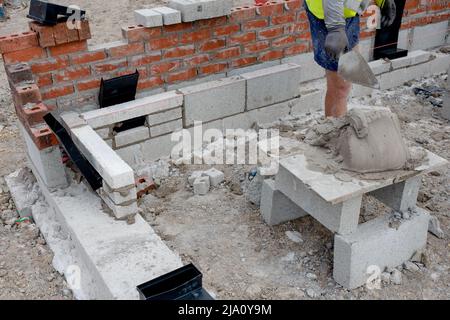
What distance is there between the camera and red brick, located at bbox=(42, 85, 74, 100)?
169 inches

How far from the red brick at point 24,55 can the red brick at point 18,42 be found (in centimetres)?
3

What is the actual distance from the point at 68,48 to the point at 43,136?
0.91 m

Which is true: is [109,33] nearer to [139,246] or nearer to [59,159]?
[59,159]

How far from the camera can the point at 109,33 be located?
29.8ft

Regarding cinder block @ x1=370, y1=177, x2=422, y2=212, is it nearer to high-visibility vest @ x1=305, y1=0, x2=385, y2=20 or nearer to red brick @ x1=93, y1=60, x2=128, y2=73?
high-visibility vest @ x1=305, y1=0, x2=385, y2=20

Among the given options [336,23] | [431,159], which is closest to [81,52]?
[336,23]

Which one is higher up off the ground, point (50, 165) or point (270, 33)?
point (270, 33)

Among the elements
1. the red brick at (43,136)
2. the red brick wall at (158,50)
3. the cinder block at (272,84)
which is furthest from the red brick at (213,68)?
the red brick at (43,136)

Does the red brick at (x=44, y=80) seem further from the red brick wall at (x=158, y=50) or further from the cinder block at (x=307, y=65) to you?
the cinder block at (x=307, y=65)

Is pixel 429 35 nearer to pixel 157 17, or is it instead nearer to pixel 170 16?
pixel 170 16

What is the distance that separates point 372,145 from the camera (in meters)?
3.25

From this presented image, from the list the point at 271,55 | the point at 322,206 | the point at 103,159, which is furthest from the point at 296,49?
the point at 103,159

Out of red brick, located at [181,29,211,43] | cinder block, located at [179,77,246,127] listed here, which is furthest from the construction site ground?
red brick, located at [181,29,211,43]
